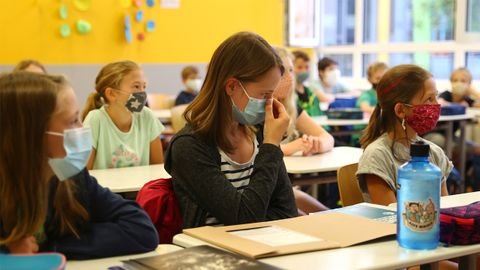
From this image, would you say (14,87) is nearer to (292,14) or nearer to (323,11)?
(292,14)

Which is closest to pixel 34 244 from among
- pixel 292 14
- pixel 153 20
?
pixel 153 20

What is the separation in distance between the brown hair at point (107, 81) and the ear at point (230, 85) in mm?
1682

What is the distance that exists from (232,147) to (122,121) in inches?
62.2

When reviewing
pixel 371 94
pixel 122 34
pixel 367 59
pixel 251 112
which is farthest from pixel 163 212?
pixel 367 59

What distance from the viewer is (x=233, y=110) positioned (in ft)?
7.52

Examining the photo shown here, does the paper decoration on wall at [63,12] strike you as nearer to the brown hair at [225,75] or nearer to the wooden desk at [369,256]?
the brown hair at [225,75]

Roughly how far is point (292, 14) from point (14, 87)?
8071mm

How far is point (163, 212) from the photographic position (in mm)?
2188

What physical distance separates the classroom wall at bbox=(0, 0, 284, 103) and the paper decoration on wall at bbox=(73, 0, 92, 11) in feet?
0.14

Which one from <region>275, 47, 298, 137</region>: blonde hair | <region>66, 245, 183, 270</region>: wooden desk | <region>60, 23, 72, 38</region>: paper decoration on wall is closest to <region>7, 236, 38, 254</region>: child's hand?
<region>66, 245, 183, 270</region>: wooden desk

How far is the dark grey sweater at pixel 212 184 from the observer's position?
214 centimetres

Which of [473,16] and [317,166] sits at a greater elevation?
[473,16]

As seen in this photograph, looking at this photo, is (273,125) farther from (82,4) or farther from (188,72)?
(82,4)

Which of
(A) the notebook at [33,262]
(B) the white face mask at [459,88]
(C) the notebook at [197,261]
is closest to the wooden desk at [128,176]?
(C) the notebook at [197,261]
